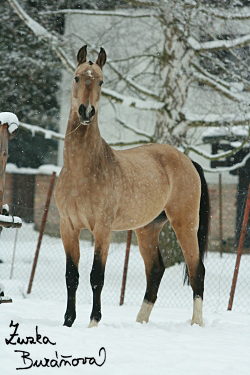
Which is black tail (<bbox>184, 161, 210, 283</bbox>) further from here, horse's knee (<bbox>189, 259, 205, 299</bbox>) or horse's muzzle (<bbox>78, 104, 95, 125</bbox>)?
horse's muzzle (<bbox>78, 104, 95, 125</bbox>)

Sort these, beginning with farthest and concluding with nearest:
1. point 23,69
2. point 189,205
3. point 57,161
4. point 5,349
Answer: point 57,161 < point 23,69 < point 189,205 < point 5,349

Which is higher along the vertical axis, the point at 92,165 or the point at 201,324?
the point at 92,165

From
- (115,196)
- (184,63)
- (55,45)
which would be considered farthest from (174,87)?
(115,196)

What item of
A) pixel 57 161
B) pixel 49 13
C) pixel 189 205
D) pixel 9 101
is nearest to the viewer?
pixel 189 205

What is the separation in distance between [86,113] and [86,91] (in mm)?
227

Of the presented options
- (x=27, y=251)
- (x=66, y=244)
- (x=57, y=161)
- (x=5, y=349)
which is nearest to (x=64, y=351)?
(x=5, y=349)

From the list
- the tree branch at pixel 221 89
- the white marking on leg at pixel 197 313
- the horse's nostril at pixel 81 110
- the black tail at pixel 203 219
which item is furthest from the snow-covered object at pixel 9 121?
the tree branch at pixel 221 89

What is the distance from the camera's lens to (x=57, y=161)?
16.5 m

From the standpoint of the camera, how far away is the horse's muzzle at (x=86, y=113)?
3941mm

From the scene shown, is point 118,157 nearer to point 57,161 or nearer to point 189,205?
point 189,205

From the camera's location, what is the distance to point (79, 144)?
171 inches

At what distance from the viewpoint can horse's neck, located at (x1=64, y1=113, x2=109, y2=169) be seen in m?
4.34

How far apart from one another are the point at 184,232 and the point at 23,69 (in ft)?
23.9
